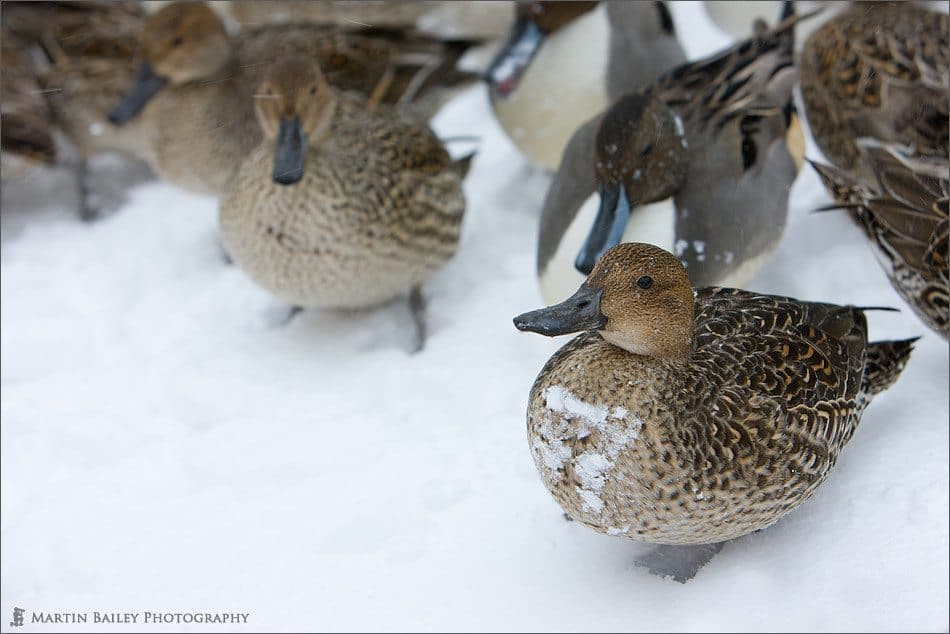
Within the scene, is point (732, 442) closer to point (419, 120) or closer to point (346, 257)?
point (346, 257)

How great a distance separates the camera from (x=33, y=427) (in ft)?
9.57

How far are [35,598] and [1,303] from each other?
1126mm

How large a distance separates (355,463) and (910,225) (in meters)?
1.53

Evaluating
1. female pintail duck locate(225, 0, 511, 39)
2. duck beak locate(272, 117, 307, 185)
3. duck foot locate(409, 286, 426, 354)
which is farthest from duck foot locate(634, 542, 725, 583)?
female pintail duck locate(225, 0, 511, 39)

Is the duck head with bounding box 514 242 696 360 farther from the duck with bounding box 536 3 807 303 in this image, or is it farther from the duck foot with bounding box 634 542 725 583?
the duck foot with bounding box 634 542 725 583

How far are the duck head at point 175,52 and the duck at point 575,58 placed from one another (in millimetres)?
992

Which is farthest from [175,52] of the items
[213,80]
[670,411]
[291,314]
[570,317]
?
[670,411]

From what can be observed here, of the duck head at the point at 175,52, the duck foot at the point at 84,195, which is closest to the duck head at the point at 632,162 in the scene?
the duck head at the point at 175,52

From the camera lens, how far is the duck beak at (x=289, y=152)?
289cm

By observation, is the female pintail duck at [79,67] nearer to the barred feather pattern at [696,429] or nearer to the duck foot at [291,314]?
the duck foot at [291,314]

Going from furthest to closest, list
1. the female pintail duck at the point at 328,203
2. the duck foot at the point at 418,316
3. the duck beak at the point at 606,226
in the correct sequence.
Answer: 1. the duck foot at the point at 418,316
2. the female pintail duck at the point at 328,203
3. the duck beak at the point at 606,226

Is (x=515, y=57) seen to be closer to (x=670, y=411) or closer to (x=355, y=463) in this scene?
(x=355, y=463)

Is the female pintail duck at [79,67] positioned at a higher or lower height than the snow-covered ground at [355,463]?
higher

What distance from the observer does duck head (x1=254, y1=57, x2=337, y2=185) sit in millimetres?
2918
